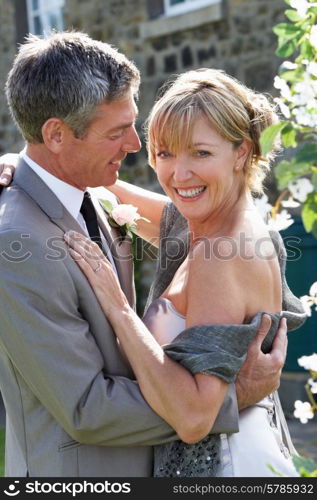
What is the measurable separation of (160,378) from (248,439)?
441 millimetres

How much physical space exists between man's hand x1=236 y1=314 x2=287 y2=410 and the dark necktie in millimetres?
720

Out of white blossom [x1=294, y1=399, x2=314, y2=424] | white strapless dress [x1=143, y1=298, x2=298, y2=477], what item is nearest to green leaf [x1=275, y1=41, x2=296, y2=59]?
white blossom [x1=294, y1=399, x2=314, y2=424]

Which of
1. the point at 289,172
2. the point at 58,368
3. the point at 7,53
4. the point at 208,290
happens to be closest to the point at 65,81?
the point at 208,290

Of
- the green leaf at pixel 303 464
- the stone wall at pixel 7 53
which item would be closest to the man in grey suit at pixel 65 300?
the green leaf at pixel 303 464

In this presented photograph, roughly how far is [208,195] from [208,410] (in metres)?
0.84

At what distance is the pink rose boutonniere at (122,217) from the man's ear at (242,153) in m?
0.50

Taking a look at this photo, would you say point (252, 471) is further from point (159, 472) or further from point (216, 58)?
point (216, 58)

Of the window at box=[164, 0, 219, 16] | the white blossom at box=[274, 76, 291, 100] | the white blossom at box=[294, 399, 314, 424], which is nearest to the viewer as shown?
the white blossom at box=[274, 76, 291, 100]

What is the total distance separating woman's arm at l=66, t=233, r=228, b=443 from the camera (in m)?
3.03

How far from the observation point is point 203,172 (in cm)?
339

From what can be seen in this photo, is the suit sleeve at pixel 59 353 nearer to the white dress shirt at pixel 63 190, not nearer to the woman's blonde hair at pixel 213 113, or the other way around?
the white dress shirt at pixel 63 190

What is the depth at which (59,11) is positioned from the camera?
11359mm

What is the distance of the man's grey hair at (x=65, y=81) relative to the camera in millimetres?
3162

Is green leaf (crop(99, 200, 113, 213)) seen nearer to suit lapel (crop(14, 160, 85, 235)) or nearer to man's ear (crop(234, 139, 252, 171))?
suit lapel (crop(14, 160, 85, 235))
